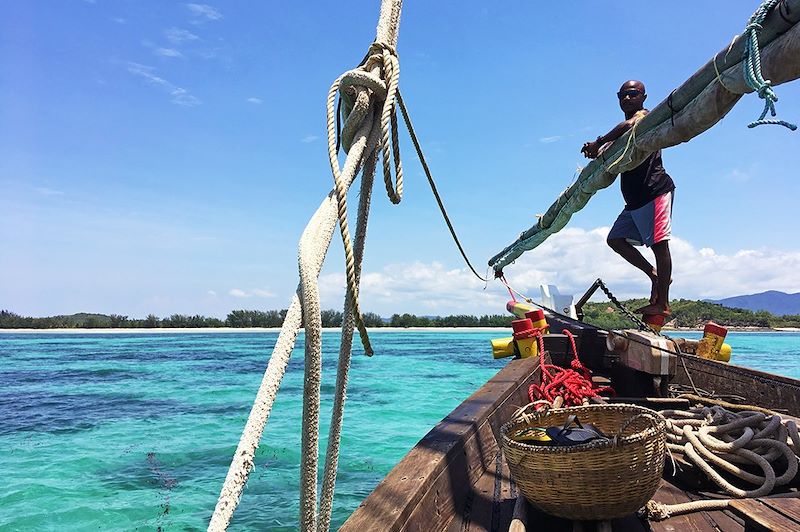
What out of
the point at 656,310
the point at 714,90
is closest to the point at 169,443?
the point at 656,310

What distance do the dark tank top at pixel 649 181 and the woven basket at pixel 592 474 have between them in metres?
2.70

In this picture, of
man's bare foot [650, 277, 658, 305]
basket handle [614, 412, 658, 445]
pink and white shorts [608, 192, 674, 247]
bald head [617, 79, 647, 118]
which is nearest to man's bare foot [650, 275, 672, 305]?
man's bare foot [650, 277, 658, 305]

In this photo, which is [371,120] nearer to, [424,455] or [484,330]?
[424,455]

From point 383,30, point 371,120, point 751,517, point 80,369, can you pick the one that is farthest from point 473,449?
point 80,369

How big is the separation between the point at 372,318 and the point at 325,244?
60.9m

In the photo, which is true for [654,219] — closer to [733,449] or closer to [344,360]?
[733,449]

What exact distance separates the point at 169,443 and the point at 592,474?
7280mm

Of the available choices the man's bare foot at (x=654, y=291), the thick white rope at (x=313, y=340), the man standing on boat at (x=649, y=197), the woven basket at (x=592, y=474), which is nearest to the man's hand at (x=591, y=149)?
the man standing on boat at (x=649, y=197)

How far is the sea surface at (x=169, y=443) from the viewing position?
4.95 meters

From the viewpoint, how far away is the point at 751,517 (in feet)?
4.68

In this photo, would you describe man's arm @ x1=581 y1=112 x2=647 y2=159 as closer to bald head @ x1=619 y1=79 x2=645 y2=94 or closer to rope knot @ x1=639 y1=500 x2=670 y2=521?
bald head @ x1=619 y1=79 x2=645 y2=94

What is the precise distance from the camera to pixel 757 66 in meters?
1.85

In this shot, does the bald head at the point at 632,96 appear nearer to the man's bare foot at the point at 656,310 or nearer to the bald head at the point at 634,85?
the bald head at the point at 634,85

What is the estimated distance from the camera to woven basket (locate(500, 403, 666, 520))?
1.72 metres
